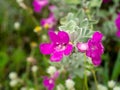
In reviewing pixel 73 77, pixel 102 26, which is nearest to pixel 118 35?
pixel 102 26

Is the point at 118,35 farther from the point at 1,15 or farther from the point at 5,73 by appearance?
the point at 1,15

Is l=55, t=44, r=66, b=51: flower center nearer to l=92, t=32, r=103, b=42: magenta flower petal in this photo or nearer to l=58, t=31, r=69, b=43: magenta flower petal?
l=58, t=31, r=69, b=43: magenta flower petal

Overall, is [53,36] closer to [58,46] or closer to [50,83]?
[58,46]

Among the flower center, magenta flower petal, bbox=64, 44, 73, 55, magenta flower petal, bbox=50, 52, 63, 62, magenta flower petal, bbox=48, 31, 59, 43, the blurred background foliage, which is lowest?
the blurred background foliage

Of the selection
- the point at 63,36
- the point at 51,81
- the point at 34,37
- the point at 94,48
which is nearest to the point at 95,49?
the point at 94,48

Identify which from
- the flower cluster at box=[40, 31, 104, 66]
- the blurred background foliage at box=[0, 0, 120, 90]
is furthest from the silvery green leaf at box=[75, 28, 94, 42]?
the blurred background foliage at box=[0, 0, 120, 90]

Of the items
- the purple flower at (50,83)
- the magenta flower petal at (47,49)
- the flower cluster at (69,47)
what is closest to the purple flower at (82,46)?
the flower cluster at (69,47)
